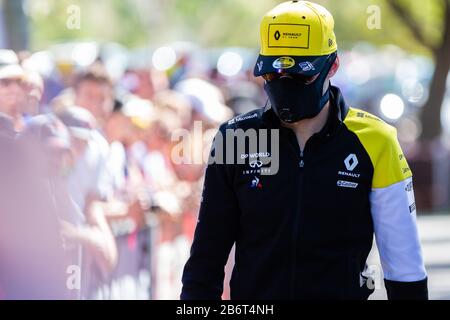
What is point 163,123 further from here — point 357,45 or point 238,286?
point 357,45

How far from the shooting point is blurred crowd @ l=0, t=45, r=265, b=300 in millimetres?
6402

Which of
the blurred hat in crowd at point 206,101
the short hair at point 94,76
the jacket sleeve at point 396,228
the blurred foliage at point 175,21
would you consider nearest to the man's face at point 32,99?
the short hair at point 94,76

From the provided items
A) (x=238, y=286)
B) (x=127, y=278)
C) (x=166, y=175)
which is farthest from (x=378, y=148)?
(x=166, y=175)

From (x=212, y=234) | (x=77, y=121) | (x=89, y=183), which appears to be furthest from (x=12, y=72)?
(x=212, y=234)

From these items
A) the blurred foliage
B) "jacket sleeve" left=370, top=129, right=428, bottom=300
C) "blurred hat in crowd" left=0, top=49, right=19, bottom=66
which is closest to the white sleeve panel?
"jacket sleeve" left=370, top=129, right=428, bottom=300

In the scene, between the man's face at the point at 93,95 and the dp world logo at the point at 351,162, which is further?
the man's face at the point at 93,95

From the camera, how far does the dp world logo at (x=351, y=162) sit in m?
4.23

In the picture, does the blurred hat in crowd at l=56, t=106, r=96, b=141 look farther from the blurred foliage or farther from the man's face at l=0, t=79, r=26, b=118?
the blurred foliage

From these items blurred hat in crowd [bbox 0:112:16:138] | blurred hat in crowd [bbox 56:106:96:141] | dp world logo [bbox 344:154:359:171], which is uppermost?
blurred hat in crowd [bbox 56:106:96:141]

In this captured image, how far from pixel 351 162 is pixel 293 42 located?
50cm

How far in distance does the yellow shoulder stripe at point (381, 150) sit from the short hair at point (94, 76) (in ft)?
13.9

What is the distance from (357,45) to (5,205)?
38468 millimetres

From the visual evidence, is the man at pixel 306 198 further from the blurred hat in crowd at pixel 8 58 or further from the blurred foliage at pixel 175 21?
the blurred foliage at pixel 175 21

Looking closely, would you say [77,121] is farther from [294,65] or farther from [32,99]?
[294,65]
